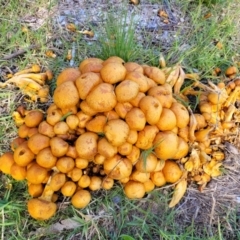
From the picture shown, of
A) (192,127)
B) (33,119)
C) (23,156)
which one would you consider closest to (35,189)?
(23,156)

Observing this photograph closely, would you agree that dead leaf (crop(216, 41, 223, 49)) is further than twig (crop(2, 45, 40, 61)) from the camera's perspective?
Yes

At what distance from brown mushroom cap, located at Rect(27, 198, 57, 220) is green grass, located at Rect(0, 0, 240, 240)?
6.1 inches

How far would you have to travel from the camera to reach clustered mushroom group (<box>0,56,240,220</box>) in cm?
244

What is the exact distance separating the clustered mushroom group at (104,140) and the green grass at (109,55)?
0.13 m

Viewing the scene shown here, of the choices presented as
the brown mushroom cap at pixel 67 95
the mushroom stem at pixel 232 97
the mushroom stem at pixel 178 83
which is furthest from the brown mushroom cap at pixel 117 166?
the mushroom stem at pixel 232 97

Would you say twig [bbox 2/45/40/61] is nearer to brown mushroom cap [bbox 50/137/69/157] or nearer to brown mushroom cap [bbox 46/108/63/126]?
brown mushroom cap [bbox 46/108/63/126]

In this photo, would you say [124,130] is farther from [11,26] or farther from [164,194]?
[11,26]

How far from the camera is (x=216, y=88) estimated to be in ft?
9.51

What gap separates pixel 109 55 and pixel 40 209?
1.33m

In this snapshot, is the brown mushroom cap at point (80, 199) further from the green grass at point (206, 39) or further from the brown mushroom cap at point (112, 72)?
the green grass at point (206, 39)

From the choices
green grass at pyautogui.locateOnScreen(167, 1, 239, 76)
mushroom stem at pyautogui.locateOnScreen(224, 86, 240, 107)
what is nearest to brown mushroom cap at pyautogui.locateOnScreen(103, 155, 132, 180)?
mushroom stem at pyautogui.locateOnScreen(224, 86, 240, 107)

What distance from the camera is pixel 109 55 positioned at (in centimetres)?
310

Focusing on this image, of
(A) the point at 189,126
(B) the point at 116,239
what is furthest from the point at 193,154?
(B) the point at 116,239

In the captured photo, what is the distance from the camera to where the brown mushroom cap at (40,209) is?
2486 mm
